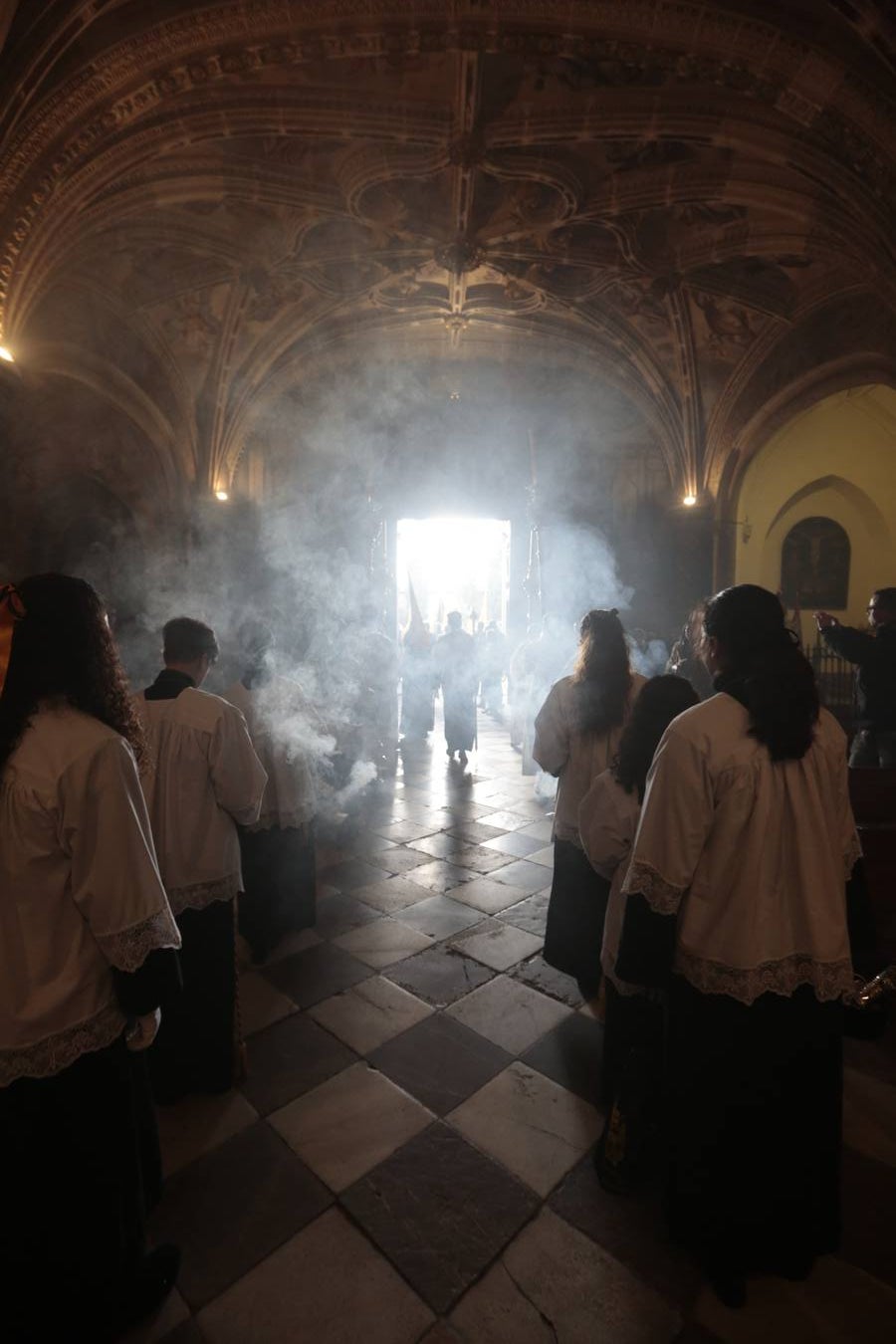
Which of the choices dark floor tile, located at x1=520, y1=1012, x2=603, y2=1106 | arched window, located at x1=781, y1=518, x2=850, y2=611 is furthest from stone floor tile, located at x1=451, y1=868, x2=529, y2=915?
arched window, located at x1=781, y1=518, x2=850, y2=611

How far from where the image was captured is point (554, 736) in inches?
121

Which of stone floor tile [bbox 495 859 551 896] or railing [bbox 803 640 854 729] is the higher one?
railing [bbox 803 640 854 729]

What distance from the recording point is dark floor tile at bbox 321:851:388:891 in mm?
4340

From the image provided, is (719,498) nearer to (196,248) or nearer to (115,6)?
(196,248)

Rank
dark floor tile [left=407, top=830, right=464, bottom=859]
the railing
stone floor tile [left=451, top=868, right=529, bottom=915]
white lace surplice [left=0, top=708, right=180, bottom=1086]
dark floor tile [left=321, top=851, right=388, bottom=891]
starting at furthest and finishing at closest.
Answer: the railing < dark floor tile [left=407, top=830, right=464, bottom=859] < dark floor tile [left=321, top=851, right=388, bottom=891] < stone floor tile [left=451, top=868, right=529, bottom=915] < white lace surplice [left=0, top=708, right=180, bottom=1086]

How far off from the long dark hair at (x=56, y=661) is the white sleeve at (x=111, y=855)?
12 cm

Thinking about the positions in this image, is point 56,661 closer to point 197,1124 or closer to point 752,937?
point 752,937

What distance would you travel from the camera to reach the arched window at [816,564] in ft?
36.6

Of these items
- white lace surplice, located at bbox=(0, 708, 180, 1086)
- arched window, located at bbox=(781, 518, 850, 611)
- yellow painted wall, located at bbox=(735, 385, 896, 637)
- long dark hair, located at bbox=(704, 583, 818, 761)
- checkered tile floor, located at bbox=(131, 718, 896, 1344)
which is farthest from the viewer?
arched window, located at bbox=(781, 518, 850, 611)

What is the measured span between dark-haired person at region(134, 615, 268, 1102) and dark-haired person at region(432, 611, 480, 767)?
542 cm

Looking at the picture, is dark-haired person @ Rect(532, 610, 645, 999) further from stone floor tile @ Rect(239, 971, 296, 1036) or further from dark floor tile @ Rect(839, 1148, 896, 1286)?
stone floor tile @ Rect(239, 971, 296, 1036)

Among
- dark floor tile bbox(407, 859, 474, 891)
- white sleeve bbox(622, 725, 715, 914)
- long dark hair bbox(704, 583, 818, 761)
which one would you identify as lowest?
dark floor tile bbox(407, 859, 474, 891)

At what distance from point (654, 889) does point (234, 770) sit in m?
1.53

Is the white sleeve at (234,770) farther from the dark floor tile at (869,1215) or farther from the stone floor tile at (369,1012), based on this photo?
the dark floor tile at (869,1215)
